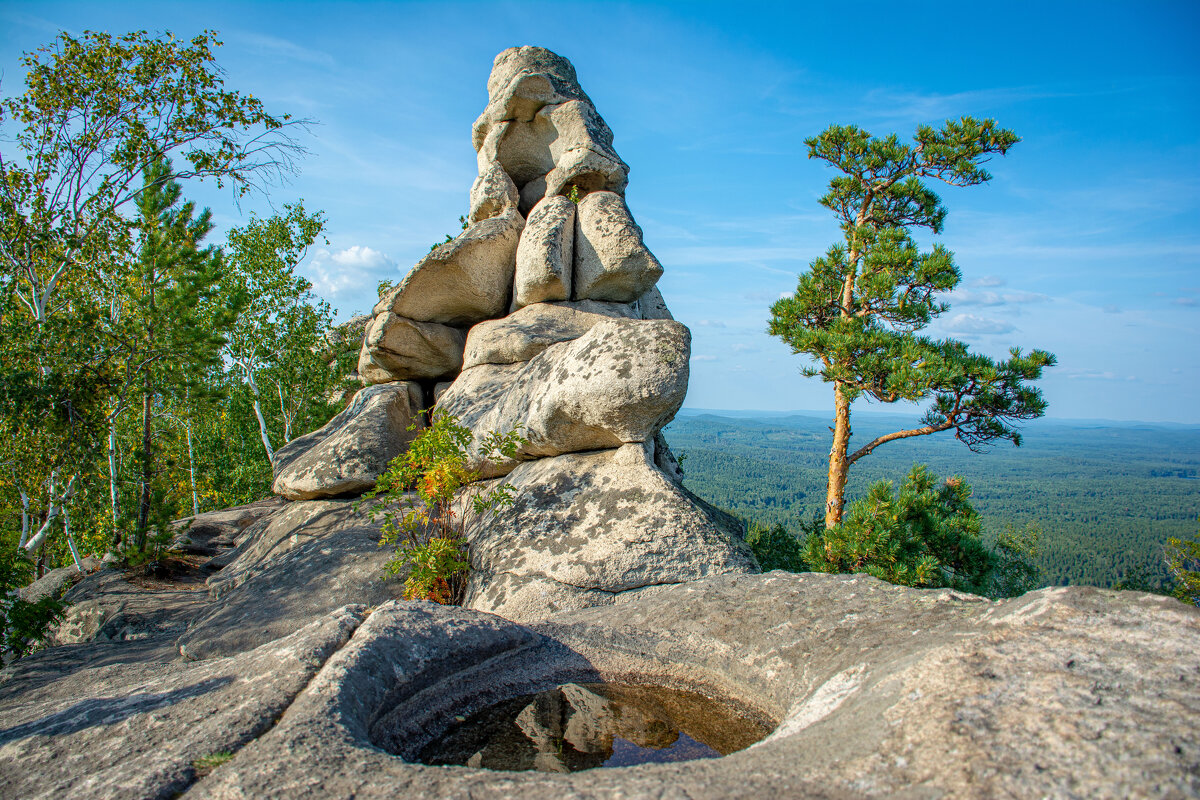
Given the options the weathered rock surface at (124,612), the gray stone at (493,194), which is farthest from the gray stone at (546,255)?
the weathered rock surface at (124,612)

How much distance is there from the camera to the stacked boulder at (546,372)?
7281 mm

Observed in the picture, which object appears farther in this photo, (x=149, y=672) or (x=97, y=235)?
(x=97, y=235)

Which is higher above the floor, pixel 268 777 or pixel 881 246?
pixel 881 246

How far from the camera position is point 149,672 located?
517cm

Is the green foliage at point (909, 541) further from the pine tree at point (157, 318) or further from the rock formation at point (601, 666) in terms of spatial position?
the pine tree at point (157, 318)

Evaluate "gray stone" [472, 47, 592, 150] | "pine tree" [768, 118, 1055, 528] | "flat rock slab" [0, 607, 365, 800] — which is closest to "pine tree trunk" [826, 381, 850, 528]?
"pine tree" [768, 118, 1055, 528]

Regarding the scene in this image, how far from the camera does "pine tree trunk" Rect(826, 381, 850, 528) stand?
41.9ft

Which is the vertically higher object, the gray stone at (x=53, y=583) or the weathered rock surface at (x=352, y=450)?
the weathered rock surface at (x=352, y=450)

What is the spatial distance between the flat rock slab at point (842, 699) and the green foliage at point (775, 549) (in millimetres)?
9276

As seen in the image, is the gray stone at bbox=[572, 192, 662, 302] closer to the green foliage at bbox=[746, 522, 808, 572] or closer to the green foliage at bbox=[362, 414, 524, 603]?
the green foliage at bbox=[362, 414, 524, 603]

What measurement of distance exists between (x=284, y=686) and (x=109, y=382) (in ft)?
31.2

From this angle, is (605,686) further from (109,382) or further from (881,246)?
(881,246)

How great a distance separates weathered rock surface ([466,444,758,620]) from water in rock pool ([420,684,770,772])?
2.51 metres

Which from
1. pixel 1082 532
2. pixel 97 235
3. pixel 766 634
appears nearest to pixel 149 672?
pixel 766 634
